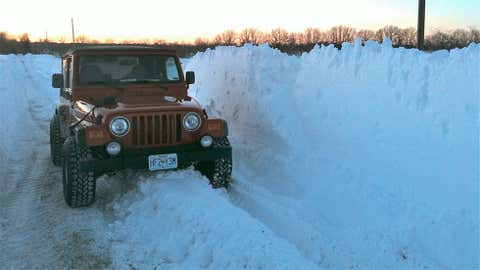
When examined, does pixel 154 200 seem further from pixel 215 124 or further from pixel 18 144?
pixel 18 144

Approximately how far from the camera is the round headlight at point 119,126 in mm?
5277

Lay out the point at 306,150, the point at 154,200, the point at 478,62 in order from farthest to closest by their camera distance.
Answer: the point at 306,150 < the point at 478,62 < the point at 154,200

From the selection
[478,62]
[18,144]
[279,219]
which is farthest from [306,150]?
[18,144]

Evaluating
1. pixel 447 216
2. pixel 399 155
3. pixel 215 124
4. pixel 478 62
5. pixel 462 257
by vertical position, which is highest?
pixel 478 62

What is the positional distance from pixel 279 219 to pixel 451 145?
8.49 ft

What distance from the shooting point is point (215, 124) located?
5.85 metres

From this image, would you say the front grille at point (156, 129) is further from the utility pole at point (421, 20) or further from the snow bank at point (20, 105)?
the utility pole at point (421, 20)

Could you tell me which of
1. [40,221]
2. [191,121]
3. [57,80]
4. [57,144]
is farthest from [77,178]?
[57,144]

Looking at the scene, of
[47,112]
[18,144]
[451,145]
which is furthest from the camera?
[47,112]

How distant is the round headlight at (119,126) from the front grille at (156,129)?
81 mm

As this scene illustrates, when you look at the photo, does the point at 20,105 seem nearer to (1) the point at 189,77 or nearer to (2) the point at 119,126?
(1) the point at 189,77

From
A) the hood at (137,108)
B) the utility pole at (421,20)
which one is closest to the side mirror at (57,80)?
the hood at (137,108)

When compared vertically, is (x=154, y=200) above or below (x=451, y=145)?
below

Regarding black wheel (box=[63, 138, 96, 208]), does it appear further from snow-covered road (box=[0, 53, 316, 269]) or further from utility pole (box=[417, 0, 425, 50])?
utility pole (box=[417, 0, 425, 50])
